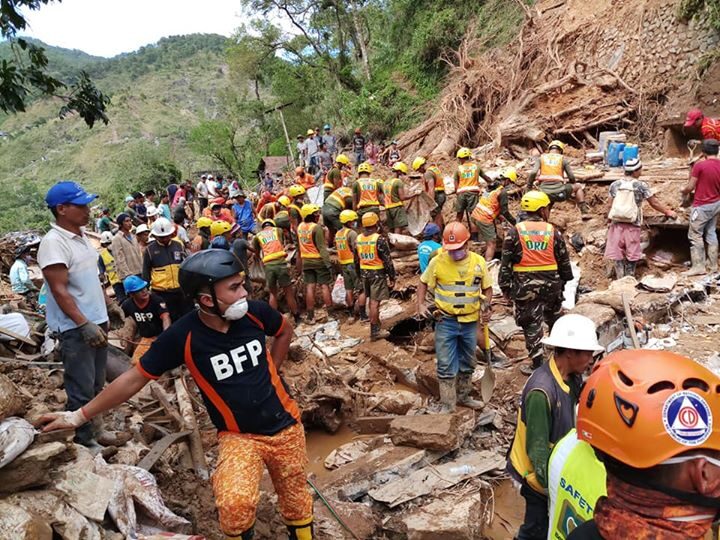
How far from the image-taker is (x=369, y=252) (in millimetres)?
7359

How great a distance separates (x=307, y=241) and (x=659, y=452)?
7343 mm

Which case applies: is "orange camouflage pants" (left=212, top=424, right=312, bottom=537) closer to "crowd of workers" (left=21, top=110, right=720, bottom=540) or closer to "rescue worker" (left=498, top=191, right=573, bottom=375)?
"crowd of workers" (left=21, top=110, right=720, bottom=540)

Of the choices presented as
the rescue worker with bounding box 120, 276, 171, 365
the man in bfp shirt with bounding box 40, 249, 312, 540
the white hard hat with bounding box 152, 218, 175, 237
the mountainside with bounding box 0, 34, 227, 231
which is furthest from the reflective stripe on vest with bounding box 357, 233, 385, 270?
the mountainside with bounding box 0, 34, 227, 231

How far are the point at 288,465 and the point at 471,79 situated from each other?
1485 centimetres

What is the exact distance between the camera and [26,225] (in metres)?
27.8

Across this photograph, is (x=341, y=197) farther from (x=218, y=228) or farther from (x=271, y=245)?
(x=218, y=228)

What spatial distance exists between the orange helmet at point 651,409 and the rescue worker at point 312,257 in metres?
7.04

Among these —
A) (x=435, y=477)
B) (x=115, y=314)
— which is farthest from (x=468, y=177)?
(x=115, y=314)

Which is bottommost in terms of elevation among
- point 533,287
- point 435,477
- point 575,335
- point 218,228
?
point 435,477

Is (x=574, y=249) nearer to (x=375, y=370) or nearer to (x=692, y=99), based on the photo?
(x=375, y=370)

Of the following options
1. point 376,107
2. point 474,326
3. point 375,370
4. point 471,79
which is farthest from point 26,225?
point 474,326

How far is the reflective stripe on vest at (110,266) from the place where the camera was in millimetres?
7836

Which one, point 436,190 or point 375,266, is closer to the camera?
point 375,266

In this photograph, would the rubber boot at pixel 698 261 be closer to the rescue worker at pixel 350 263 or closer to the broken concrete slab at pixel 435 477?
the broken concrete slab at pixel 435 477
